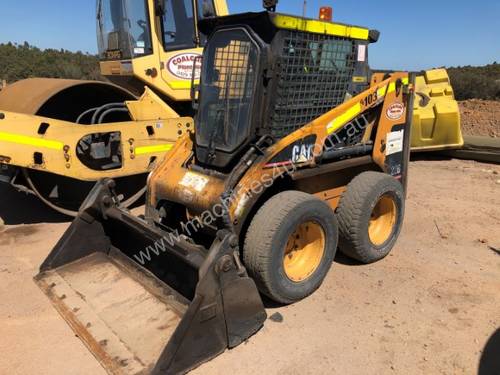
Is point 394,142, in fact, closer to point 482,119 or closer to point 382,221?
point 382,221

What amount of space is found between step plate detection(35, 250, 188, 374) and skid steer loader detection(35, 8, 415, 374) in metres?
0.01

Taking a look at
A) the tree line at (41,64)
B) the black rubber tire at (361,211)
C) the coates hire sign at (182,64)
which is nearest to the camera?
the black rubber tire at (361,211)

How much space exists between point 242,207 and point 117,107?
2857 millimetres

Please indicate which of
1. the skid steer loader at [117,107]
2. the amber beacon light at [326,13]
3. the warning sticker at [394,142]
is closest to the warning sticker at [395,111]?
the warning sticker at [394,142]

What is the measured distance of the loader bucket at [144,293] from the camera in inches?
93.3

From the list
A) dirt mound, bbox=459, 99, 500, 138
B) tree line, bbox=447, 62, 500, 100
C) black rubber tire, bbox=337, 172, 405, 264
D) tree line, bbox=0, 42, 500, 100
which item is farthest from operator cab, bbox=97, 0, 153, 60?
tree line, bbox=447, 62, 500, 100

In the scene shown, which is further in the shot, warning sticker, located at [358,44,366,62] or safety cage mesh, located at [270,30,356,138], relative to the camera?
warning sticker, located at [358,44,366,62]

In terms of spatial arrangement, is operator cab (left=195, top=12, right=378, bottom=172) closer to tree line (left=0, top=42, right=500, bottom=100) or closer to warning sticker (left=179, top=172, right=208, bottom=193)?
warning sticker (left=179, top=172, right=208, bottom=193)

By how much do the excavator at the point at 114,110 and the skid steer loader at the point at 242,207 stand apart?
1141 millimetres

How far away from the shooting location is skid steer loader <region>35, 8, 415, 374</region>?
2.52 m

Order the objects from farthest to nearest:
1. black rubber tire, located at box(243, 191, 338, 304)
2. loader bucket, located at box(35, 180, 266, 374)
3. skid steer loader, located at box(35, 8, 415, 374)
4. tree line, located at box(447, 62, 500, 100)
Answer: tree line, located at box(447, 62, 500, 100) < black rubber tire, located at box(243, 191, 338, 304) < skid steer loader, located at box(35, 8, 415, 374) < loader bucket, located at box(35, 180, 266, 374)

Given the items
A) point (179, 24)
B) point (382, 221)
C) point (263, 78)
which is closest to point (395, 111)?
point (382, 221)

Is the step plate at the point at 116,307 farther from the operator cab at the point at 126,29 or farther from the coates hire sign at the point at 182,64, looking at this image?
the operator cab at the point at 126,29

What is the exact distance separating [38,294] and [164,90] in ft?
8.94
